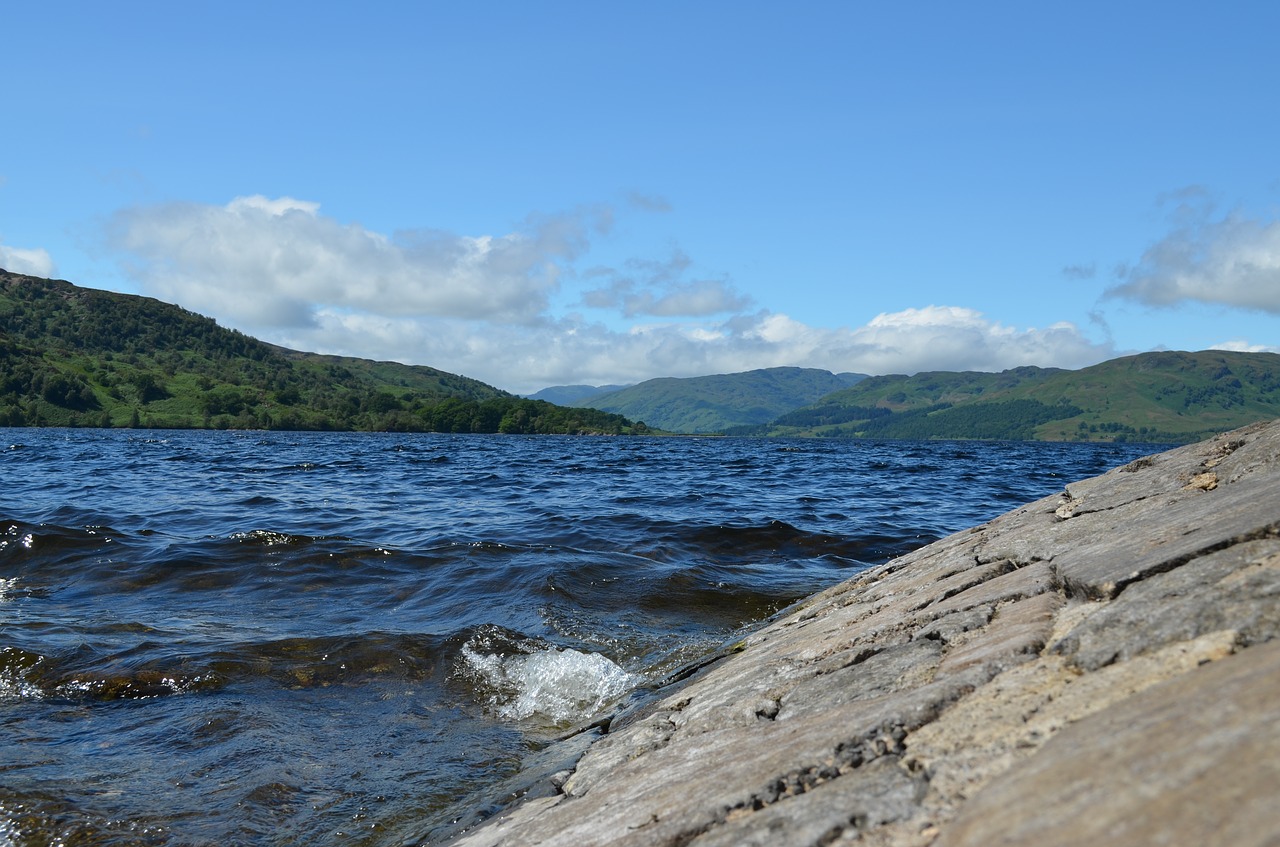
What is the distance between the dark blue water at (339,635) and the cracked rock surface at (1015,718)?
88.5 inches

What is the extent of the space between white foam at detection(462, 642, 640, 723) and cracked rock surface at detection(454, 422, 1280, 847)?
8.37 feet

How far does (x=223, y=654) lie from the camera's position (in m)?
10.9

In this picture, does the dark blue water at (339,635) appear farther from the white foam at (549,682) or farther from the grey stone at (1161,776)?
the grey stone at (1161,776)

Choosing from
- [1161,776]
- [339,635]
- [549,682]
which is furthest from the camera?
[339,635]

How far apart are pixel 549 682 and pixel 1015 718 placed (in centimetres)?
754

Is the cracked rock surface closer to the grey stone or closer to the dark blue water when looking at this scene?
the grey stone

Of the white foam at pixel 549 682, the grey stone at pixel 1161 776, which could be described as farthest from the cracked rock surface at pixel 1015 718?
the white foam at pixel 549 682

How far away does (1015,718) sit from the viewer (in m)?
3.60

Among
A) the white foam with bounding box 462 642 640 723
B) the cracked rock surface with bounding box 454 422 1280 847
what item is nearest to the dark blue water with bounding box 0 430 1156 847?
the white foam with bounding box 462 642 640 723

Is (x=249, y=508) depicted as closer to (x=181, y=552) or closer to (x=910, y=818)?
(x=181, y=552)

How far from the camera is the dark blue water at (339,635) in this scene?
23.4ft

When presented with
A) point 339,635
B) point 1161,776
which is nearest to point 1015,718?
point 1161,776

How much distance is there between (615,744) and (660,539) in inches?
568

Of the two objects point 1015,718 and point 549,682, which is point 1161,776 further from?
point 549,682
